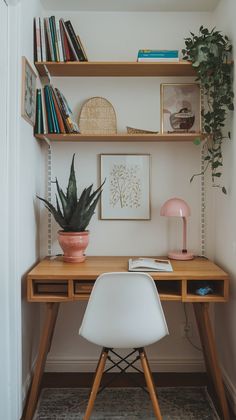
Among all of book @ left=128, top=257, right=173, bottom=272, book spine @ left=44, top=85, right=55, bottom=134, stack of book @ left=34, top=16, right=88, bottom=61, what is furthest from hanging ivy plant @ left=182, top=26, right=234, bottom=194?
book spine @ left=44, top=85, right=55, bottom=134

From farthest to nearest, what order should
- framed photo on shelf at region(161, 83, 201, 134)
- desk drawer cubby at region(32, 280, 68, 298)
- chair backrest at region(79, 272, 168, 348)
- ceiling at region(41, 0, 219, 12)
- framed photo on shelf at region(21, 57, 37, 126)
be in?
framed photo on shelf at region(161, 83, 201, 134) → ceiling at region(41, 0, 219, 12) → desk drawer cubby at region(32, 280, 68, 298) → framed photo on shelf at region(21, 57, 37, 126) → chair backrest at region(79, 272, 168, 348)

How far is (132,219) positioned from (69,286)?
0.76 m

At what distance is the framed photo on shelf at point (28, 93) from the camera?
188cm

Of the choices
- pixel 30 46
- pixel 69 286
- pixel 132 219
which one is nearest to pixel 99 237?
pixel 132 219

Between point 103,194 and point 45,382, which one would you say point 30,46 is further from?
point 45,382

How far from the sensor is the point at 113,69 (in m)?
2.28

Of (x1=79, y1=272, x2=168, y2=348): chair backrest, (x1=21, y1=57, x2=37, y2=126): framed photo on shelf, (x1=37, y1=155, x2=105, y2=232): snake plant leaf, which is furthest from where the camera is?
(x1=37, y1=155, x2=105, y2=232): snake plant leaf

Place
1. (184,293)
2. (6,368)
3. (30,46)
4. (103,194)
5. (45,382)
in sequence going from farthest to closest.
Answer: (103,194)
(45,382)
(30,46)
(184,293)
(6,368)

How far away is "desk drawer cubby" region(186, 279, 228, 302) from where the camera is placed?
192cm

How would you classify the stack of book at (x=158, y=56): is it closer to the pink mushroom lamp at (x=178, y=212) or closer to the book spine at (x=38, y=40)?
the book spine at (x=38, y=40)

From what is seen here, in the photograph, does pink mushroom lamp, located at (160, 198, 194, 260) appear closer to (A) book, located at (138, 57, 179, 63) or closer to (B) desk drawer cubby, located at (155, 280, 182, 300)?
(B) desk drawer cubby, located at (155, 280, 182, 300)

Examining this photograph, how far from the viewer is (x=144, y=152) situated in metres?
2.48

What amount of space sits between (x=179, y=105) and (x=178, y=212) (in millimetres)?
780

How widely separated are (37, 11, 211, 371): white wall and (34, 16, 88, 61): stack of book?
23 cm
